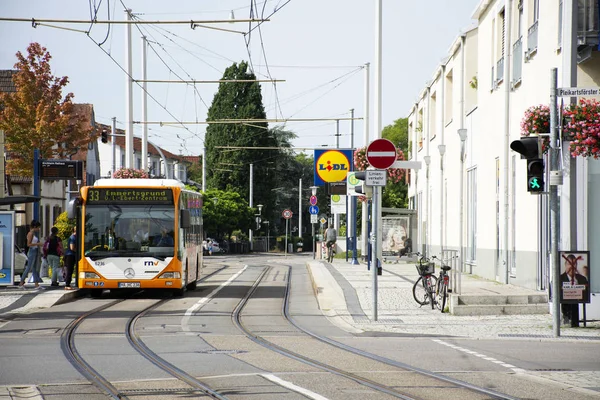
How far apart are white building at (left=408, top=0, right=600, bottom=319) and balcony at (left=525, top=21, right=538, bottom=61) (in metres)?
0.02

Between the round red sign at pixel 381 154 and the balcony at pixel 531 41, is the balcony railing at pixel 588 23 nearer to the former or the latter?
the round red sign at pixel 381 154

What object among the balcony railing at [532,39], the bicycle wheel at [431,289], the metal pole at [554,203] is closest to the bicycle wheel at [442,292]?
the bicycle wheel at [431,289]

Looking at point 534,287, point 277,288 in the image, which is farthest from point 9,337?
point 277,288

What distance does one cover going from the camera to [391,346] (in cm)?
1382

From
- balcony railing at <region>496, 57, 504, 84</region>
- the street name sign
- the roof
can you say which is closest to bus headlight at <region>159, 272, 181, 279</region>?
balcony railing at <region>496, 57, 504, 84</region>

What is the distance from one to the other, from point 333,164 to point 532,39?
824 inches

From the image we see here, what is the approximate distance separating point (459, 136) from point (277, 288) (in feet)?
29.8

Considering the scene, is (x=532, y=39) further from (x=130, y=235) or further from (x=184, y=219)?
(x=130, y=235)

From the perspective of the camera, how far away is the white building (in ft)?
55.8

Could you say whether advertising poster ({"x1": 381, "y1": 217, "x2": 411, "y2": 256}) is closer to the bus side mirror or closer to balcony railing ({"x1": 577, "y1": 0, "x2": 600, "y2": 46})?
the bus side mirror

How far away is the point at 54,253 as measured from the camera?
26.9 m

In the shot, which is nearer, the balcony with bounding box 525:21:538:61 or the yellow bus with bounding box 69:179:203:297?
the balcony with bounding box 525:21:538:61

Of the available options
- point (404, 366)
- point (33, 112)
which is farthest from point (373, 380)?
point (33, 112)

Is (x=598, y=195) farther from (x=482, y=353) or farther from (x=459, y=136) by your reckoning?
(x=459, y=136)
